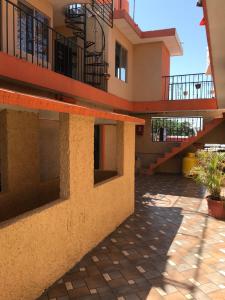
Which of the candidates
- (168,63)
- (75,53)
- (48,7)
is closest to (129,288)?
(48,7)

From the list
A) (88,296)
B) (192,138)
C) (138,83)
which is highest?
(138,83)

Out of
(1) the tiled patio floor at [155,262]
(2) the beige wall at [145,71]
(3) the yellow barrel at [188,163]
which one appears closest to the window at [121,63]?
(2) the beige wall at [145,71]

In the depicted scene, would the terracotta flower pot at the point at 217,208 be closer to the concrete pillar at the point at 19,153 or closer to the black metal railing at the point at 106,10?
the concrete pillar at the point at 19,153

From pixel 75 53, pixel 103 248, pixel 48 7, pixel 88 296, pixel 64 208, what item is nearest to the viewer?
pixel 88 296

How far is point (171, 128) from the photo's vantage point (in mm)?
15805

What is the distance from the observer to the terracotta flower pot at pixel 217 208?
7.20 metres

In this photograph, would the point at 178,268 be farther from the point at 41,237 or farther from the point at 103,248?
the point at 41,237

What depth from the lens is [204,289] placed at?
4.03m

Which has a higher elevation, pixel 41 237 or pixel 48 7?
pixel 48 7

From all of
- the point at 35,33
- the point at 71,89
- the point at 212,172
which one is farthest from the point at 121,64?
the point at 212,172

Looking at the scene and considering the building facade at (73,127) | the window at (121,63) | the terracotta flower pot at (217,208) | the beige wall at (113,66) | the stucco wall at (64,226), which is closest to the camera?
the stucco wall at (64,226)

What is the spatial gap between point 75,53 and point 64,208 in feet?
29.8

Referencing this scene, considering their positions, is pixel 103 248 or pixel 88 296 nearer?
pixel 88 296

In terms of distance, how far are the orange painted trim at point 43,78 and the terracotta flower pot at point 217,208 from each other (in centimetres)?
497
